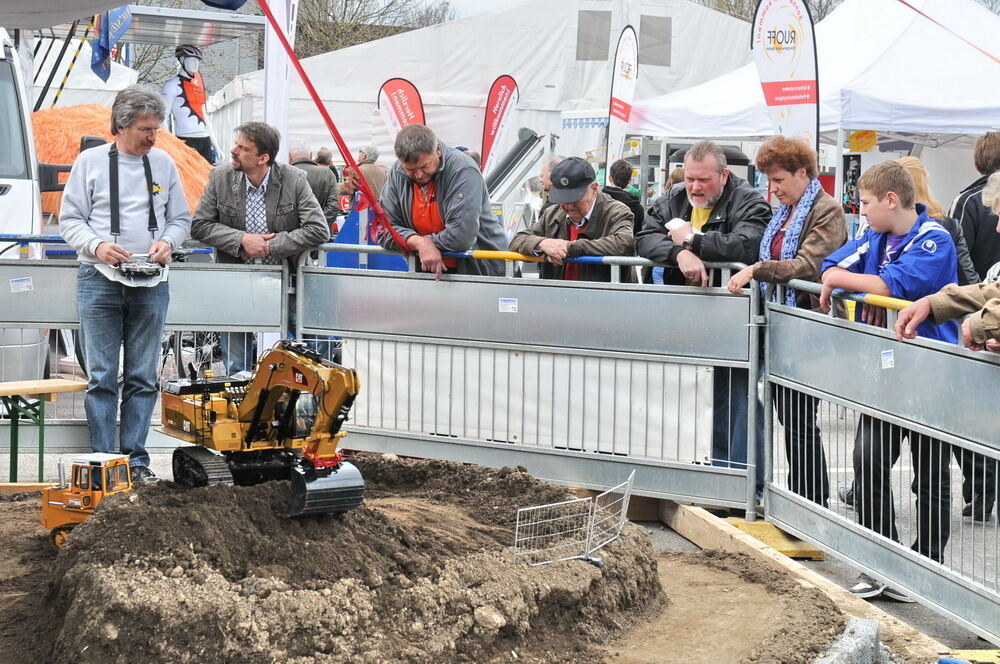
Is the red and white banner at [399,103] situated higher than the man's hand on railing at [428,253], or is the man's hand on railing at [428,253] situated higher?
the red and white banner at [399,103]

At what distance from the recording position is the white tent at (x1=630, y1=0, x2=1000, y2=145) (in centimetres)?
1459

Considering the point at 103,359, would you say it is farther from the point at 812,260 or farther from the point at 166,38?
the point at 166,38

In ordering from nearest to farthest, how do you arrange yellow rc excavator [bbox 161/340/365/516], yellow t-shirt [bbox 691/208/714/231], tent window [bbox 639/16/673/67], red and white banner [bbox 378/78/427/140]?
yellow rc excavator [bbox 161/340/365/516] < yellow t-shirt [bbox 691/208/714/231] < red and white banner [bbox 378/78/427/140] < tent window [bbox 639/16/673/67]

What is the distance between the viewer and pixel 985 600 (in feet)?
16.8

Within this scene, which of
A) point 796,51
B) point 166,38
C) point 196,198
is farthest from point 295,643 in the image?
point 166,38

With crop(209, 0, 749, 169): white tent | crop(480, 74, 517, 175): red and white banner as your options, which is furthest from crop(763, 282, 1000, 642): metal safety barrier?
crop(209, 0, 749, 169): white tent

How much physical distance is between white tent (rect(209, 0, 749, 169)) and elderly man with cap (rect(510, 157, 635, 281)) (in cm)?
1847

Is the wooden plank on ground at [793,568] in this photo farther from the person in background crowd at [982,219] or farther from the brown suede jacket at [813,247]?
the person in background crowd at [982,219]

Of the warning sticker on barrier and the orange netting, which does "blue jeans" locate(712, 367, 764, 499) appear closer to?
the warning sticker on barrier

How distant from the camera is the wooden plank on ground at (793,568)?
4980 millimetres

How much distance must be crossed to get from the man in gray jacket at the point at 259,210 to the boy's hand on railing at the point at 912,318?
13.4 ft

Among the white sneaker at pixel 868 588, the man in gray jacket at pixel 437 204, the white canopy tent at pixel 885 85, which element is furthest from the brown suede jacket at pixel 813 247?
the white canopy tent at pixel 885 85

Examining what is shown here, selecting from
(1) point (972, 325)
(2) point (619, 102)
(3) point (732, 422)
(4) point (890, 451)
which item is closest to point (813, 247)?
(3) point (732, 422)

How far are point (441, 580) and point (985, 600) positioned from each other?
7.57ft
